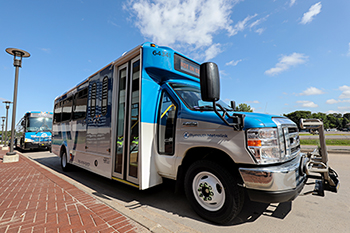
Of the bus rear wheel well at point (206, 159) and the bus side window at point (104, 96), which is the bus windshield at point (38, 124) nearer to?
the bus side window at point (104, 96)

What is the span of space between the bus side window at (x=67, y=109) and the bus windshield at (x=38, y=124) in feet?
33.7

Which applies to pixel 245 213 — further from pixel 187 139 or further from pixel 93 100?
pixel 93 100

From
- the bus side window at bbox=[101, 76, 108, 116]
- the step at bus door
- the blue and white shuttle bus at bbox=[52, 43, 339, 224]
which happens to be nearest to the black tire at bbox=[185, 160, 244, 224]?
the blue and white shuttle bus at bbox=[52, 43, 339, 224]

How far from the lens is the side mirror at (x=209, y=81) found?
2.59m

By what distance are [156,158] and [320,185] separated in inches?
108

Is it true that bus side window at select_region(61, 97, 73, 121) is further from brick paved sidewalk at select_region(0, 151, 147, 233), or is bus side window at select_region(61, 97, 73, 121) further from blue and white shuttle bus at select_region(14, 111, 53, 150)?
blue and white shuttle bus at select_region(14, 111, 53, 150)

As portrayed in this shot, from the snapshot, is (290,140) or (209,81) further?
(290,140)

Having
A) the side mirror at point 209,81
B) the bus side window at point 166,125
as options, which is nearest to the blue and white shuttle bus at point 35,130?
the bus side window at point 166,125

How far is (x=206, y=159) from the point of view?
3027 millimetres

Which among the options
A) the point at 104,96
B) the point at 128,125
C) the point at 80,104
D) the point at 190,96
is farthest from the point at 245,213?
the point at 80,104

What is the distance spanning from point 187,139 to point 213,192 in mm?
911

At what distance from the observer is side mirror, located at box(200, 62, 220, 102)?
2.59 meters

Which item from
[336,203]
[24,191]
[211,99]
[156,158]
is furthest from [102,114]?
[336,203]

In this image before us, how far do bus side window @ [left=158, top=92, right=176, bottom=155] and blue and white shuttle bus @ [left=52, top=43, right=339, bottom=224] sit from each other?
0.06ft
